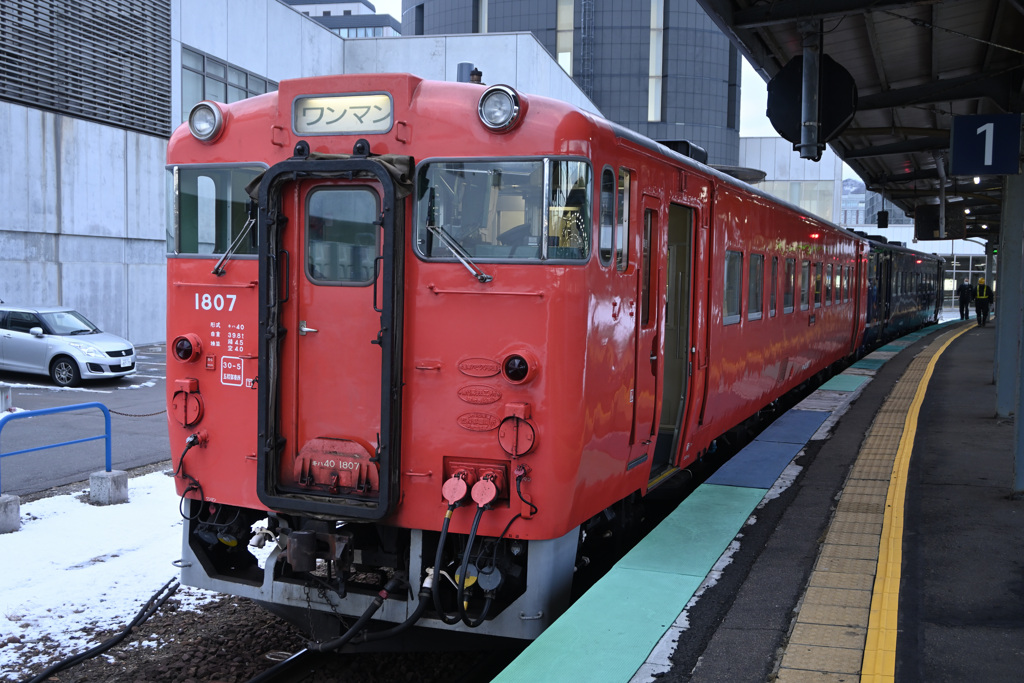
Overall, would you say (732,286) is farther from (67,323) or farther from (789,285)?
(67,323)

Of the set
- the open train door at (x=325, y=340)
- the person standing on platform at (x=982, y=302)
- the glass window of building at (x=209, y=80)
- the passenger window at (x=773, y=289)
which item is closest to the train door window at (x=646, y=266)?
the open train door at (x=325, y=340)

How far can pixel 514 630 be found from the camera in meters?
5.05

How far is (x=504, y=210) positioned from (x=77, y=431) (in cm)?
993

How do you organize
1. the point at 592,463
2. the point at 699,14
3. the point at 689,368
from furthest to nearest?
1. the point at 699,14
2. the point at 689,368
3. the point at 592,463

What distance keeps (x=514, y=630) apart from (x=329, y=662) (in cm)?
148

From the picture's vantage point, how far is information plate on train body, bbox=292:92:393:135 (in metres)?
5.14

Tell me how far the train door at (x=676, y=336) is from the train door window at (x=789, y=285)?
4.33 meters

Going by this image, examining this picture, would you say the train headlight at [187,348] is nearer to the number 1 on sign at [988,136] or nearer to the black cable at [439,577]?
the black cable at [439,577]

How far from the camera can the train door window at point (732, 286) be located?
Answer: 8195 millimetres

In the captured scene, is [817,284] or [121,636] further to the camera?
[817,284]

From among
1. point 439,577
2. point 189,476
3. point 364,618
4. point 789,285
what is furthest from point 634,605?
point 789,285

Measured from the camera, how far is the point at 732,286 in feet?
27.8

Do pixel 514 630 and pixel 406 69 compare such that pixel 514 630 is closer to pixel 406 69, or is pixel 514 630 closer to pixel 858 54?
pixel 858 54

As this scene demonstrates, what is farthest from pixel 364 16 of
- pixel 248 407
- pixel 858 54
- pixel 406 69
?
pixel 248 407
